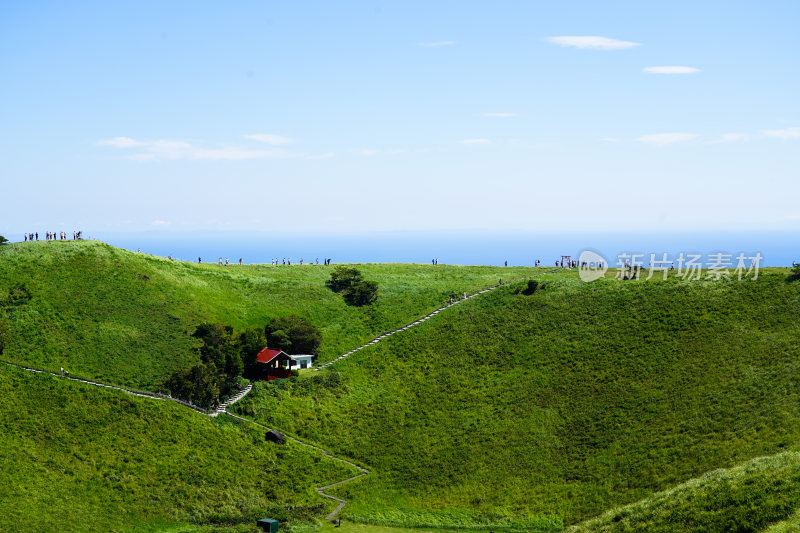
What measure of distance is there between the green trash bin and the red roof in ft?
93.7

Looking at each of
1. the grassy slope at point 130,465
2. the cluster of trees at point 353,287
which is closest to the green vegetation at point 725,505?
the grassy slope at point 130,465

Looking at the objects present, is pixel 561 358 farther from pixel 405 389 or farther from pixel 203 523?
pixel 203 523

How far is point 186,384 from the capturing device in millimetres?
70562

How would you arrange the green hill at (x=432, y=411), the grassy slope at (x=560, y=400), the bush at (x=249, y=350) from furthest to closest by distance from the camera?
the bush at (x=249, y=350) → the grassy slope at (x=560, y=400) → the green hill at (x=432, y=411)

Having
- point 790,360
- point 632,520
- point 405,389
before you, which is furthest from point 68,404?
point 790,360

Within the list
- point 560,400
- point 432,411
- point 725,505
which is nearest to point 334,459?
point 432,411

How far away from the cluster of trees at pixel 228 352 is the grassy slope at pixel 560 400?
4.64 meters

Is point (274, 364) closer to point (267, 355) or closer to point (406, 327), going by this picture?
point (267, 355)

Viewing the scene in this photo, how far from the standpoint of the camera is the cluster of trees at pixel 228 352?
→ 71312 millimetres

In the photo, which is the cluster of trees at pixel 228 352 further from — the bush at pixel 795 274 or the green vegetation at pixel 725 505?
the bush at pixel 795 274

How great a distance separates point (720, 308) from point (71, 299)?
79.7 m

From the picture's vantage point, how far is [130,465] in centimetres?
5784

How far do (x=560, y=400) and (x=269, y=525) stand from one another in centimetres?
3317

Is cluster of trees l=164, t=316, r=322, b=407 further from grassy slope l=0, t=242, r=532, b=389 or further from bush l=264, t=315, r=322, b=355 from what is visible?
grassy slope l=0, t=242, r=532, b=389
